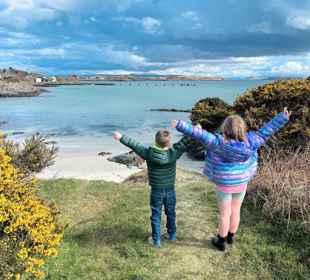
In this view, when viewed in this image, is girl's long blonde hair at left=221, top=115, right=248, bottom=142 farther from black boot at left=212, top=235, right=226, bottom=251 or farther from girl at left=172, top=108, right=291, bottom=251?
black boot at left=212, top=235, right=226, bottom=251

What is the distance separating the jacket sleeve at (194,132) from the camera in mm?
5281

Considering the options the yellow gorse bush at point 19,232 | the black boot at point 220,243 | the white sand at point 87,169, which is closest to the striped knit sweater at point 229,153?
the black boot at point 220,243

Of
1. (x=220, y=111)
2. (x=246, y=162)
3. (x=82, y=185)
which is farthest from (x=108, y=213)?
(x=220, y=111)

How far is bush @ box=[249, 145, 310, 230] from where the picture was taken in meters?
6.49

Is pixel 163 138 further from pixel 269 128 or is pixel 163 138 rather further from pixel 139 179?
pixel 139 179

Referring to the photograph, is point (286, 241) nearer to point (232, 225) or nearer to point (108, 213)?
point (232, 225)

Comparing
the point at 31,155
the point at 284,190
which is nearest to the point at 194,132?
the point at 284,190

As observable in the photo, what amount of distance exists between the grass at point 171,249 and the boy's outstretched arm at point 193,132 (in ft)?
5.42

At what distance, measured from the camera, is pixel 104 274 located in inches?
207

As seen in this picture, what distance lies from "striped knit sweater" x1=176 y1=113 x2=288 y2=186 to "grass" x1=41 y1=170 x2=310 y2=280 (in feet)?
3.65

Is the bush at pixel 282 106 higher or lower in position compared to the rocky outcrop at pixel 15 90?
higher

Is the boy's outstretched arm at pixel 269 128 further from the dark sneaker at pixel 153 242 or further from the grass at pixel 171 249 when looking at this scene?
the dark sneaker at pixel 153 242

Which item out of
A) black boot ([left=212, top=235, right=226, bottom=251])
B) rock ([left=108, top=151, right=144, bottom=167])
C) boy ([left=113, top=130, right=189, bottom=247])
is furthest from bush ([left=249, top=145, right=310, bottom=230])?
rock ([left=108, top=151, right=144, bottom=167])

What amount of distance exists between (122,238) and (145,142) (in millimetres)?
15546
